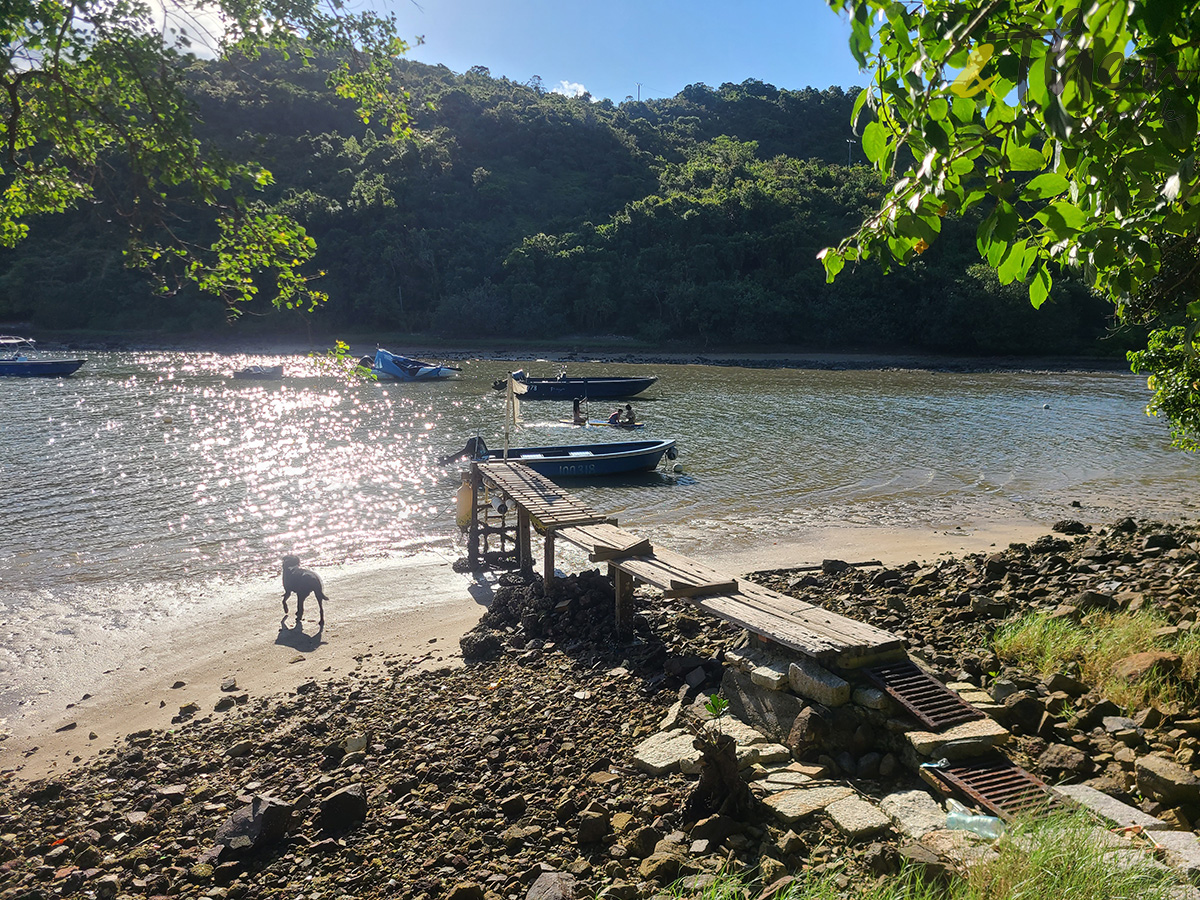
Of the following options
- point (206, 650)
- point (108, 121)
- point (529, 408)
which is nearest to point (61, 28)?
point (108, 121)

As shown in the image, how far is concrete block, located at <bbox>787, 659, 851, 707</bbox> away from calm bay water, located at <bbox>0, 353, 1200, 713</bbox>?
9.59 meters

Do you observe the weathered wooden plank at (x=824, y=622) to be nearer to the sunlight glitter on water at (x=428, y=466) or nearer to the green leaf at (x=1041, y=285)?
the green leaf at (x=1041, y=285)

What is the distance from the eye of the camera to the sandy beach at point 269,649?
8.29 metres

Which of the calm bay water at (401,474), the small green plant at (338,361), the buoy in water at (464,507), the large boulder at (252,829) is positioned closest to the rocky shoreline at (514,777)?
the large boulder at (252,829)

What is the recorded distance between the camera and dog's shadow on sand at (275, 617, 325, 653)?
10.4 m

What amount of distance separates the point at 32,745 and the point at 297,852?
15.8ft

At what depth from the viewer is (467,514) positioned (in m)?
14.9

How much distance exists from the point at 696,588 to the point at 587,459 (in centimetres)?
1446

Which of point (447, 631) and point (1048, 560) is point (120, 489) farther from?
point (1048, 560)

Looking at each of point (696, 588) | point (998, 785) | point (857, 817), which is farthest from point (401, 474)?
point (998, 785)

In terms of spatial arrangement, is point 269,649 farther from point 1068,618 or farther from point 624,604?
point 1068,618

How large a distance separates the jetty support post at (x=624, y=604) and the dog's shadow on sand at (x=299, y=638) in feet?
14.9

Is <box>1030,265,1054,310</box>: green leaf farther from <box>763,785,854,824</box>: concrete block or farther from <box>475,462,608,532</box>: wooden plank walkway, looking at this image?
<box>475,462,608,532</box>: wooden plank walkway

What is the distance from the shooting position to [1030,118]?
2.90m
